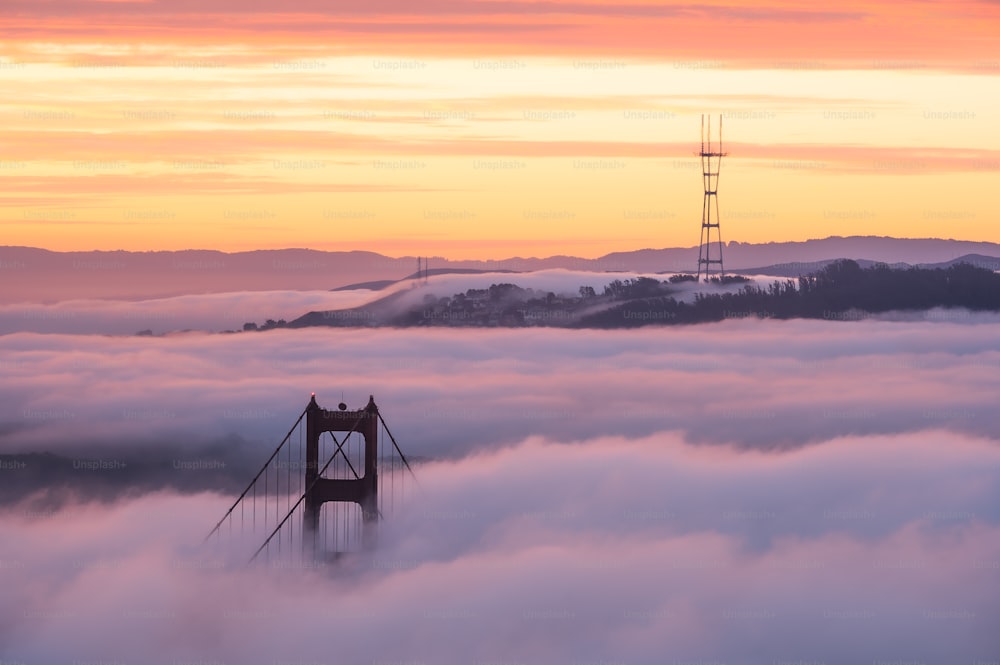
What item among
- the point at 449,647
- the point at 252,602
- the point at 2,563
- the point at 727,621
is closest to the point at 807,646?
the point at 727,621

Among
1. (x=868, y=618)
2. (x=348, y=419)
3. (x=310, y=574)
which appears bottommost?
(x=868, y=618)

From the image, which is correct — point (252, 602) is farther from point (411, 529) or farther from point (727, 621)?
point (727, 621)

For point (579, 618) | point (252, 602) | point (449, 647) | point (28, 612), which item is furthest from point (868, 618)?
point (28, 612)

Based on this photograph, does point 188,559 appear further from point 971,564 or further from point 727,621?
point 971,564

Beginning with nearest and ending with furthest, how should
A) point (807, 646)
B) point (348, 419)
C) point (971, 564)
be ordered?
point (348, 419), point (807, 646), point (971, 564)

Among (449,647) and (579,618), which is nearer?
(449,647)

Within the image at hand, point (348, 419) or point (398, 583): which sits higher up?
point (348, 419)

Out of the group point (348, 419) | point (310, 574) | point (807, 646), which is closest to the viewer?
point (348, 419)
